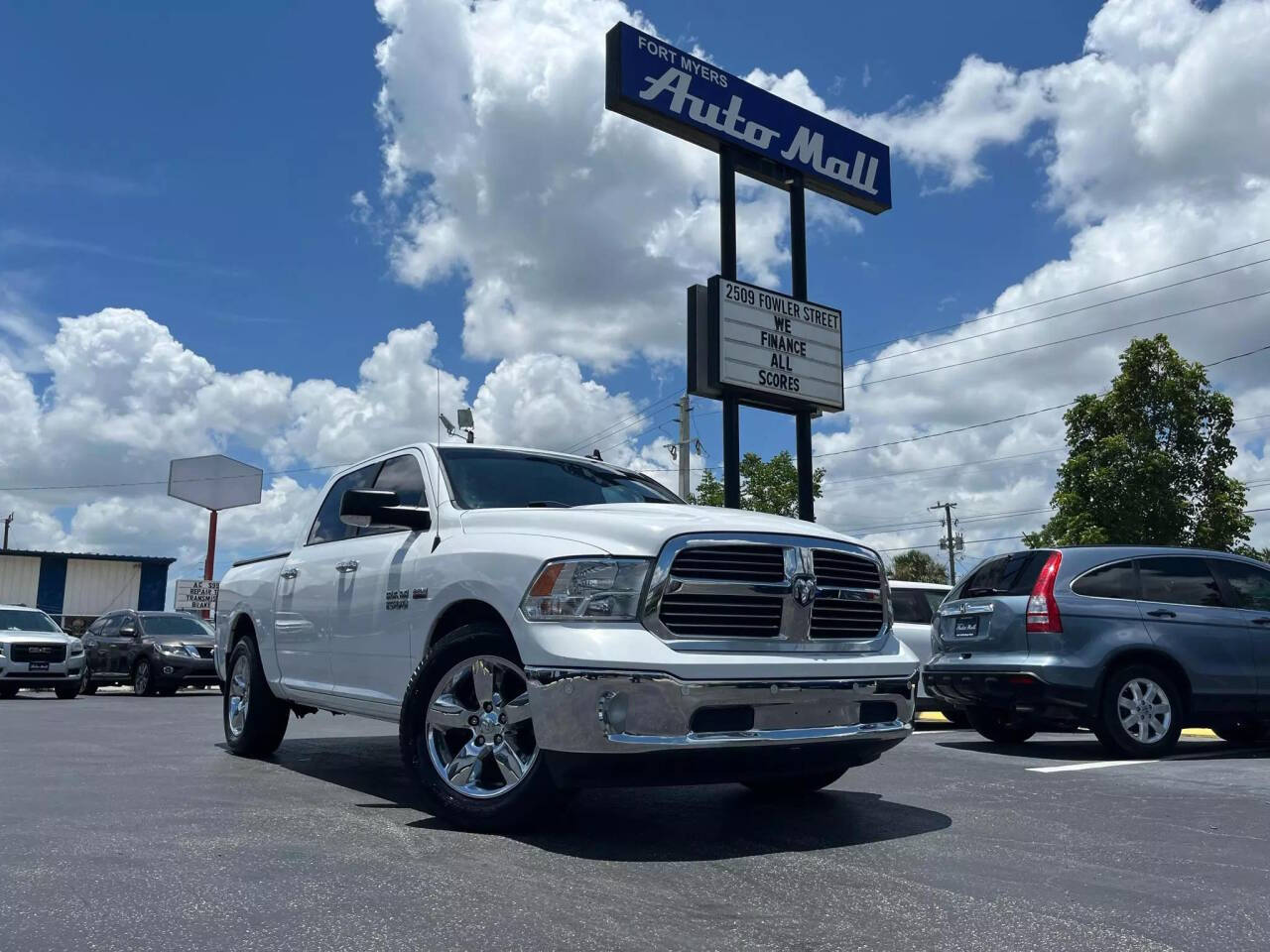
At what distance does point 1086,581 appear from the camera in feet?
28.6

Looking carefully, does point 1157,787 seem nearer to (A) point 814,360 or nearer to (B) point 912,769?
(B) point 912,769

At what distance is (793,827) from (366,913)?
87.3 inches

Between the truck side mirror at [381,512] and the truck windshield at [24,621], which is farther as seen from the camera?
the truck windshield at [24,621]

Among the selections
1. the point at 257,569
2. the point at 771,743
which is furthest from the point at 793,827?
the point at 257,569

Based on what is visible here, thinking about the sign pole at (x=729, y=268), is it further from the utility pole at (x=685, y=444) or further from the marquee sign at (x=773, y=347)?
the utility pole at (x=685, y=444)

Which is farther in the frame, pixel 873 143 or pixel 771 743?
pixel 873 143

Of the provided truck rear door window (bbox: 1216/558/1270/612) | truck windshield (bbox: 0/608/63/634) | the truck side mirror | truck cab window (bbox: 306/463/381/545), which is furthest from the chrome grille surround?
truck windshield (bbox: 0/608/63/634)

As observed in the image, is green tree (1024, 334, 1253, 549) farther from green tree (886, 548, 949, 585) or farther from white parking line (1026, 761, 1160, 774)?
green tree (886, 548, 949, 585)

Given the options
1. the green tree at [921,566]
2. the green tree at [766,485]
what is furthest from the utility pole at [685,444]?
the green tree at [921,566]

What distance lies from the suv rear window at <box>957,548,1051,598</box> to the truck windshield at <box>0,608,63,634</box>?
54.7 ft

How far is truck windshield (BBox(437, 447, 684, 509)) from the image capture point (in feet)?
19.5

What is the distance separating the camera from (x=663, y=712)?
4359 mm

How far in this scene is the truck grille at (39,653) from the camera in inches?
741

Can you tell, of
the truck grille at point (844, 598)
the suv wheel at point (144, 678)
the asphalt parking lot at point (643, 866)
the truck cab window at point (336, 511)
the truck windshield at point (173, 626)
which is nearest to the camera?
the asphalt parking lot at point (643, 866)
